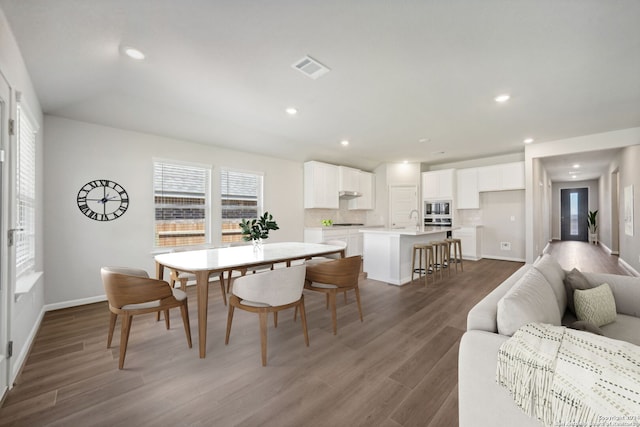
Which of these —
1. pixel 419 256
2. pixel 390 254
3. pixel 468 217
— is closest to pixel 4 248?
pixel 390 254

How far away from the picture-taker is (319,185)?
6332mm

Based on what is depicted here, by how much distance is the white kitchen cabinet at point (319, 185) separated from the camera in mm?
6242

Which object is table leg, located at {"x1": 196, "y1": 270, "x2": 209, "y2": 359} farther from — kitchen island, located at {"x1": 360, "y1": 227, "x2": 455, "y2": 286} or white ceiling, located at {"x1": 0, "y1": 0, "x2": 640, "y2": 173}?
kitchen island, located at {"x1": 360, "y1": 227, "x2": 455, "y2": 286}

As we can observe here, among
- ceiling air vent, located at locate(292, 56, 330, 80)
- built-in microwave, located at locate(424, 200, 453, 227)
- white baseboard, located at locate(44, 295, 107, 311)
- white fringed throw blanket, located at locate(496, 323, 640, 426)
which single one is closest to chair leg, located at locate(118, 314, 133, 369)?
white baseboard, located at locate(44, 295, 107, 311)

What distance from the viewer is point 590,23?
205cm

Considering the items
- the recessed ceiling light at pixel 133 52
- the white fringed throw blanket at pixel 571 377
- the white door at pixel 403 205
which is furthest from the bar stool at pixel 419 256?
the recessed ceiling light at pixel 133 52

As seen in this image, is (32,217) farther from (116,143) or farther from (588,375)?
(588,375)

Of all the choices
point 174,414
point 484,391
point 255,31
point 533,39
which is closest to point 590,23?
point 533,39

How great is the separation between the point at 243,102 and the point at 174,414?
10.4 feet

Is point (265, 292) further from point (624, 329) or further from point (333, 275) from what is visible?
point (624, 329)

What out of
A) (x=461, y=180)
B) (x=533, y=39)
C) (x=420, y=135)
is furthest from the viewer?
(x=461, y=180)

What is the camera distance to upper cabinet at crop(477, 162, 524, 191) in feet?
20.3

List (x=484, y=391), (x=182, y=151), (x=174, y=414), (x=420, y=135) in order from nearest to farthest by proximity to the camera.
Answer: (x=484, y=391) < (x=174, y=414) < (x=182, y=151) < (x=420, y=135)

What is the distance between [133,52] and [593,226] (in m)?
14.2
